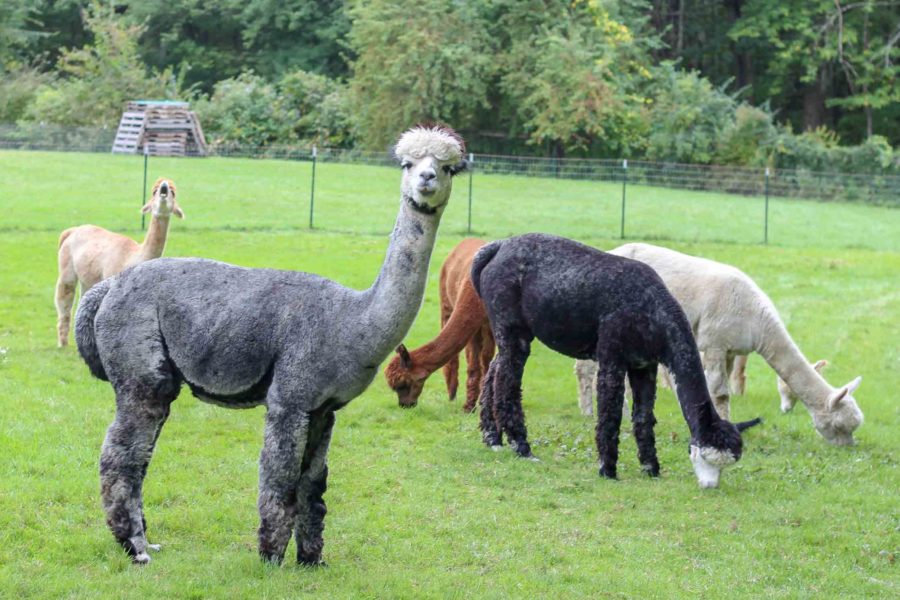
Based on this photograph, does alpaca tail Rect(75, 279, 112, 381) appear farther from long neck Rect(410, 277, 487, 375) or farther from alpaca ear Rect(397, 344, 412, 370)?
long neck Rect(410, 277, 487, 375)

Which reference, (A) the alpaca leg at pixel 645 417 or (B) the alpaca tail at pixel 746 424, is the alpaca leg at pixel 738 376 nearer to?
(B) the alpaca tail at pixel 746 424

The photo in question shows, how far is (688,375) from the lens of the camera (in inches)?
370

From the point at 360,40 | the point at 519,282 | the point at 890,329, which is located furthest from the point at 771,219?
the point at 519,282

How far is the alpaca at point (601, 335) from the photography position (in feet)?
30.9

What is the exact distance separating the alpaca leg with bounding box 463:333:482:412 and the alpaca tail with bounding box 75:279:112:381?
5236 millimetres

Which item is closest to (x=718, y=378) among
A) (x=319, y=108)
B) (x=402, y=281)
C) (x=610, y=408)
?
(x=610, y=408)

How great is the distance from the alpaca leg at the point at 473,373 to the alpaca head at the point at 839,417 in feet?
10.4

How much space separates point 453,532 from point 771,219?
22.5 m

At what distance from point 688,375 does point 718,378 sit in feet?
6.64

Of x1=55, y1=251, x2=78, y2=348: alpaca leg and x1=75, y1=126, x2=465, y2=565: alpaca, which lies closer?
x1=75, y1=126, x2=465, y2=565: alpaca

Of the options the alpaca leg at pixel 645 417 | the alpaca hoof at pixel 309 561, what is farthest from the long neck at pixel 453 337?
the alpaca hoof at pixel 309 561

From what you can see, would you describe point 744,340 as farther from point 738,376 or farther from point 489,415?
point 489,415

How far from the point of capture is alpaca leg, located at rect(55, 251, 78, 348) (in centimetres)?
1370

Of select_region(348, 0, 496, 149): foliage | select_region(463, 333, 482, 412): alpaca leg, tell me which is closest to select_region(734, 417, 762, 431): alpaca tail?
select_region(463, 333, 482, 412): alpaca leg
